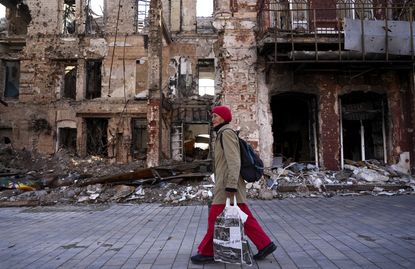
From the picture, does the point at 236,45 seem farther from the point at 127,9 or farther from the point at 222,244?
the point at 127,9

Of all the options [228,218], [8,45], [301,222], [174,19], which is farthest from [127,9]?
[228,218]

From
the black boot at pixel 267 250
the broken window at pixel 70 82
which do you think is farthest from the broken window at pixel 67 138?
the black boot at pixel 267 250

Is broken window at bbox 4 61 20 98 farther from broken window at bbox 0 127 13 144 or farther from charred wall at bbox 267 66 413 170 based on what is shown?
charred wall at bbox 267 66 413 170

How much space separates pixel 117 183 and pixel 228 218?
8430mm

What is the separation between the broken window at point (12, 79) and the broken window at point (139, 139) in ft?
29.0

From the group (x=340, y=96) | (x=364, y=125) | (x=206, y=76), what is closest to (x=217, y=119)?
(x=340, y=96)

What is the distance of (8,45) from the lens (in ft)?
78.2

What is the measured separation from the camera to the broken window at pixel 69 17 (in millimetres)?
24250

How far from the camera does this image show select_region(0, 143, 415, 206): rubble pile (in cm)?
1080

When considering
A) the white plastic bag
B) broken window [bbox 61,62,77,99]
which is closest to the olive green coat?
the white plastic bag

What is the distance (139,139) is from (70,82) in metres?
6.36

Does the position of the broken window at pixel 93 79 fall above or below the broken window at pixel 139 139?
above

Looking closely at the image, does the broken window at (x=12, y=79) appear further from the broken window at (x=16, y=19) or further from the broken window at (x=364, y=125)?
the broken window at (x=364, y=125)

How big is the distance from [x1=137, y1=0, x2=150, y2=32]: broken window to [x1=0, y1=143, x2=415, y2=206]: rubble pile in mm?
14100
